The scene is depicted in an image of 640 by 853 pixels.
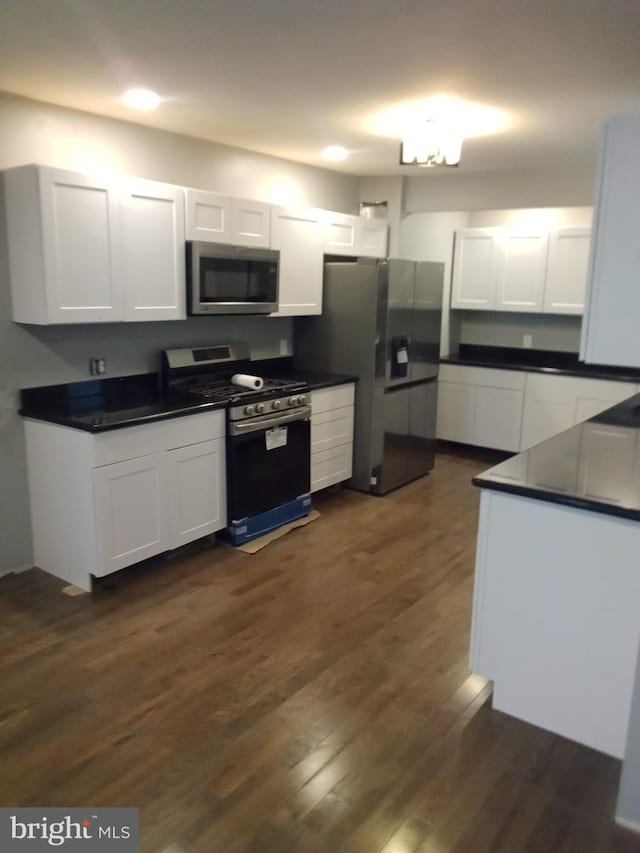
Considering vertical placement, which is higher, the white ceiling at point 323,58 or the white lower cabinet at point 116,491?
the white ceiling at point 323,58

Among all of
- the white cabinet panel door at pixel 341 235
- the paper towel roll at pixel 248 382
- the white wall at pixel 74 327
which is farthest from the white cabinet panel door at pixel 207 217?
the white cabinet panel door at pixel 341 235

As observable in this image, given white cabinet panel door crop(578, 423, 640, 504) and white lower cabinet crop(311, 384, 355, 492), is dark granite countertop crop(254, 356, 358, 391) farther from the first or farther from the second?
white cabinet panel door crop(578, 423, 640, 504)

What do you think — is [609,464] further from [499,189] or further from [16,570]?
[499,189]

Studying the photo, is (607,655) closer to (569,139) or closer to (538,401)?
(569,139)

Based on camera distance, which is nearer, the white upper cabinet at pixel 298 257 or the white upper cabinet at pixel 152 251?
the white upper cabinet at pixel 152 251

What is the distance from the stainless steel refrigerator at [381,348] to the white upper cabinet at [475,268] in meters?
1.04

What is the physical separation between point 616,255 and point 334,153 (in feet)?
9.27

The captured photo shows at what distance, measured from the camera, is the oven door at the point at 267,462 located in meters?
3.78

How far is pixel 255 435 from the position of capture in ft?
12.7

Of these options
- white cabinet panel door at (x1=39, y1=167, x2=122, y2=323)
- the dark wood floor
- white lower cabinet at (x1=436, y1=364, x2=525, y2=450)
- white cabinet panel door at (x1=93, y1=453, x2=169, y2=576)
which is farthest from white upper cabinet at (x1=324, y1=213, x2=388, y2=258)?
the dark wood floor

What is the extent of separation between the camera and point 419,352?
16.4 ft

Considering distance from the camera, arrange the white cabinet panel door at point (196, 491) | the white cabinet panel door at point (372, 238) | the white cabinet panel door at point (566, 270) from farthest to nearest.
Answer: the white cabinet panel door at point (566, 270)
the white cabinet panel door at point (372, 238)
the white cabinet panel door at point (196, 491)

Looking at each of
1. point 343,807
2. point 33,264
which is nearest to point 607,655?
point 343,807

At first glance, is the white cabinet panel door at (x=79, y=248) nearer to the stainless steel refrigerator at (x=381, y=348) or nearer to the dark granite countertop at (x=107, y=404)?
the dark granite countertop at (x=107, y=404)
